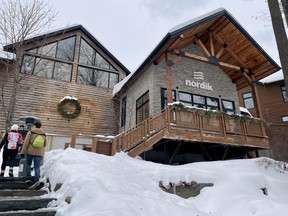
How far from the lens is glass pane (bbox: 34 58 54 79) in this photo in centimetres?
1402

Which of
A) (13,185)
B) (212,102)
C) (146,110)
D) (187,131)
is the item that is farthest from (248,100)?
(13,185)

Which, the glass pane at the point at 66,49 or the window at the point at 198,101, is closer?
the window at the point at 198,101

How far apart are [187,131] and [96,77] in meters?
8.67

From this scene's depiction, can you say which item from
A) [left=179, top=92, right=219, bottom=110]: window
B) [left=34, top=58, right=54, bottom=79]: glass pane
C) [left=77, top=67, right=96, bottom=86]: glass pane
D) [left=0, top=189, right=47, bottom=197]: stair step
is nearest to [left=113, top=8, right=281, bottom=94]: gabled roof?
[left=179, top=92, right=219, bottom=110]: window

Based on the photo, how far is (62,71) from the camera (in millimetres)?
14750

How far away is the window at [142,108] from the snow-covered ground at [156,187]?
13.7 ft

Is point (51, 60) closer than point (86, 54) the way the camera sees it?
Yes

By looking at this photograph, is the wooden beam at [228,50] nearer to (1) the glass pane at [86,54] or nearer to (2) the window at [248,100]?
(1) the glass pane at [86,54]

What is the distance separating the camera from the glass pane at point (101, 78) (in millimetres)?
15688

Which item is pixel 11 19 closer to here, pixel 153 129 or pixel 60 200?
pixel 153 129

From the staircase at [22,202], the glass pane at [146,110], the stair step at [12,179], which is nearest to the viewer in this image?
the staircase at [22,202]

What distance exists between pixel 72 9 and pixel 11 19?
1004cm

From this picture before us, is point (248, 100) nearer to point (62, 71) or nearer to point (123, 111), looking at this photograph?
point (123, 111)

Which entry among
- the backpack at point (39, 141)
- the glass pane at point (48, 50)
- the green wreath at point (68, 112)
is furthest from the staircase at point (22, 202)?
the glass pane at point (48, 50)
